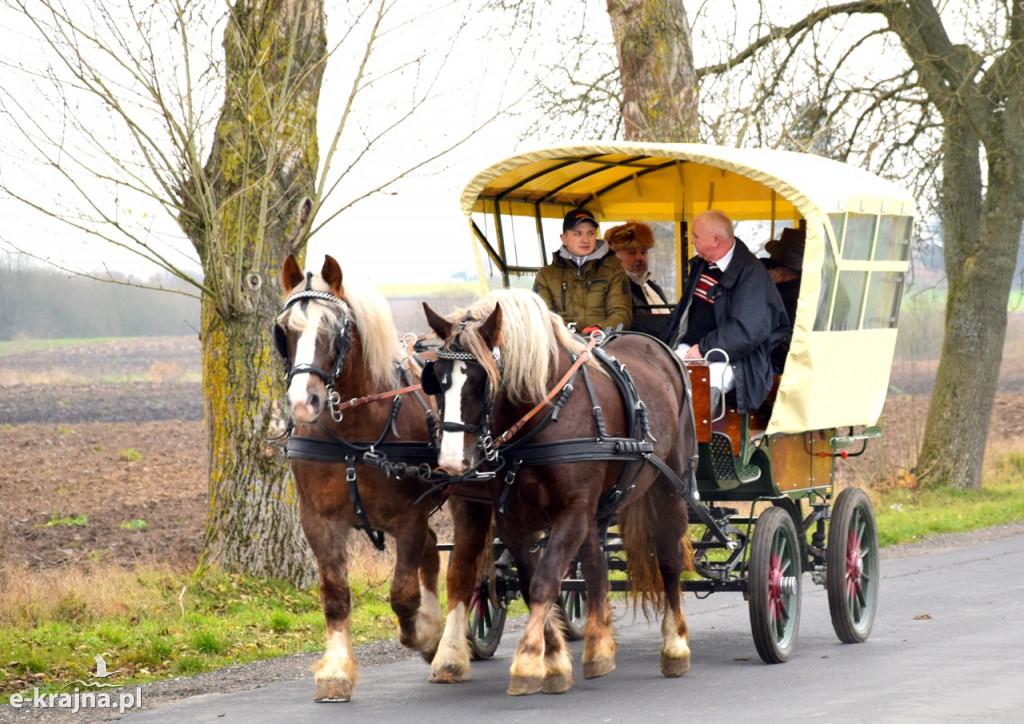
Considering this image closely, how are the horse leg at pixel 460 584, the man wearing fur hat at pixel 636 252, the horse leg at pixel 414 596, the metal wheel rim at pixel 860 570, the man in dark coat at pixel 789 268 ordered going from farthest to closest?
the man wearing fur hat at pixel 636 252 < the man in dark coat at pixel 789 268 < the metal wheel rim at pixel 860 570 < the horse leg at pixel 460 584 < the horse leg at pixel 414 596

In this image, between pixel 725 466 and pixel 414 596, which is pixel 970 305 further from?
pixel 414 596

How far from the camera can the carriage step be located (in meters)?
6.85

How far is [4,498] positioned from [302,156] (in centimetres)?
741

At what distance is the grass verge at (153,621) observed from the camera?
6.53 meters

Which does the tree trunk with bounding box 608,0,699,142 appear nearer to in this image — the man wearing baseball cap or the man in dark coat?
the man in dark coat

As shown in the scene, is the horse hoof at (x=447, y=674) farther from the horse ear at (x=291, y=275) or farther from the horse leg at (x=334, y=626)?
the horse ear at (x=291, y=275)

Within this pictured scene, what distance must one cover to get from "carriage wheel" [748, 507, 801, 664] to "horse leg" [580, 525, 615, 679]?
82 cm

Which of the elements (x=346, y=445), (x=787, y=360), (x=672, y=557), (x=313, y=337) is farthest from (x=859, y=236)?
(x=313, y=337)

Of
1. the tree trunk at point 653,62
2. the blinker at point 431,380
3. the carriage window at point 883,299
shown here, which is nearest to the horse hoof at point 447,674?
the blinker at point 431,380

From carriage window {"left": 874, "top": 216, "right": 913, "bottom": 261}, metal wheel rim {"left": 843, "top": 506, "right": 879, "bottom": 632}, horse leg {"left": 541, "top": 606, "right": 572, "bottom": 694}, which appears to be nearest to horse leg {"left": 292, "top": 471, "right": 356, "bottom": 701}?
horse leg {"left": 541, "top": 606, "right": 572, "bottom": 694}

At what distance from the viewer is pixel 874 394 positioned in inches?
314

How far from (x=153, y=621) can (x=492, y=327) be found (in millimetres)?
3239

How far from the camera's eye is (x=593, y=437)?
579 cm

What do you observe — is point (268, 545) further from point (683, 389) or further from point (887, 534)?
point (887, 534)
